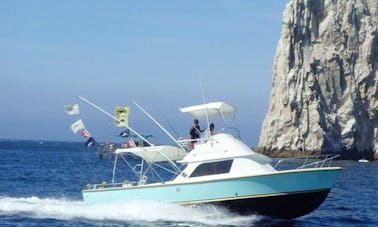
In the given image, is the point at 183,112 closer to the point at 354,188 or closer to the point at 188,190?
the point at 188,190

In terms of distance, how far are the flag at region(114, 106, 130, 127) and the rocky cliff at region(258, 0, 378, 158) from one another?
64.6 m

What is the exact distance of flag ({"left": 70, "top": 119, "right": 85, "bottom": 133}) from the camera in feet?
85.3

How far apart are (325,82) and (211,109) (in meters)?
71.5

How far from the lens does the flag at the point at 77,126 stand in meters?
26.0

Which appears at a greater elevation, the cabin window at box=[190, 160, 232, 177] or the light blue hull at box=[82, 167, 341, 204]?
the cabin window at box=[190, 160, 232, 177]

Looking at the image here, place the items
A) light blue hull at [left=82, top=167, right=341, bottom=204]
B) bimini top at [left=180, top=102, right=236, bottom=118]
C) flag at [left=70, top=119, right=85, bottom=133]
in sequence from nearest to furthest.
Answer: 1. light blue hull at [left=82, top=167, right=341, bottom=204]
2. bimini top at [left=180, top=102, right=236, bottom=118]
3. flag at [left=70, top=119, right=85, bottom=133]

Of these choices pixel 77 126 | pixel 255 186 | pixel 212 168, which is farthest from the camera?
pixel 77 126

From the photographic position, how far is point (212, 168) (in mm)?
23422

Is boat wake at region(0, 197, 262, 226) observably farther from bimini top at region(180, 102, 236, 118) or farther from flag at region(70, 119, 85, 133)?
bimini top at region(180, 102, 236, 118)

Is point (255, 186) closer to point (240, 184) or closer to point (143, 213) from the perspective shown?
point (240, 184)

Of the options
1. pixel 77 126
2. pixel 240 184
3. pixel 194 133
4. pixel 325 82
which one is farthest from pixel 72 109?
pixel 325 82

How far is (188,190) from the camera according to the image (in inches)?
920

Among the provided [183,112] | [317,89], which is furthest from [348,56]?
[183,112]

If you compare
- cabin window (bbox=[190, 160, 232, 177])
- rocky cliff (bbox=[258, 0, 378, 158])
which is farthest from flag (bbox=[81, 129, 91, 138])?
rocky cliff (bbox=[258, 0, 378, 158])
